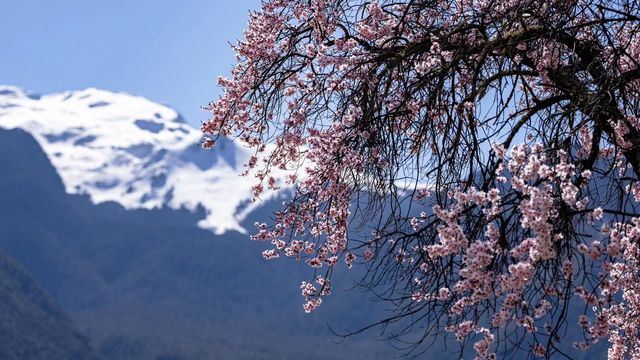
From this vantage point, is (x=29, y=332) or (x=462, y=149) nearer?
(x=462, y=149)

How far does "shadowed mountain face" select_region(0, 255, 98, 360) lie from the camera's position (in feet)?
587

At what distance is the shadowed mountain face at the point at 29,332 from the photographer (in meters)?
179

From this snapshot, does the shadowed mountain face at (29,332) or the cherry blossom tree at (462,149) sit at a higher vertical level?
the shadowed mountain face at (29,332)

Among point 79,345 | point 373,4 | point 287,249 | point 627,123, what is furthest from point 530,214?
point 79,345

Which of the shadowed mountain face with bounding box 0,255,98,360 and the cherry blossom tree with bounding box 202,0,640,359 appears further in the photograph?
the shadowed mountain face with bounding box 0,255,98,360

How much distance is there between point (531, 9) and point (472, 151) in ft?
5.13

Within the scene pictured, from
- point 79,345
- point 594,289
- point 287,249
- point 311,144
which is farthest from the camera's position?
point 79,345

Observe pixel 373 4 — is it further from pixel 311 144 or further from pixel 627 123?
pixel 627 123

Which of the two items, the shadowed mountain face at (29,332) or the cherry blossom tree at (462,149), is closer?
the cherry blossom tree at (462,149)

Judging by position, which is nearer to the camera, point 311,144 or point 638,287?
point 638,287

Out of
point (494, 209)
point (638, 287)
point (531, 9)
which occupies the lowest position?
point (494, 209)

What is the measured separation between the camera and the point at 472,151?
8.84m

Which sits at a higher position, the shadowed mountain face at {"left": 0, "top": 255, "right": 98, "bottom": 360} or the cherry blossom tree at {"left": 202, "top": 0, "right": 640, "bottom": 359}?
the shadowed mountain face at {"left": 0, "top": 255, "right": 98, "bottom": 360}

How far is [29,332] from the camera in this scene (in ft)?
612
